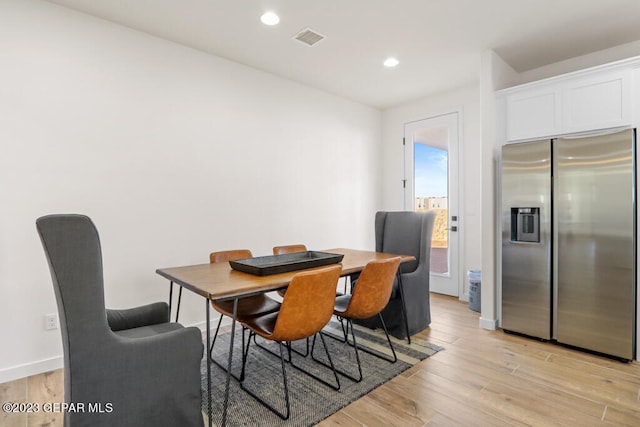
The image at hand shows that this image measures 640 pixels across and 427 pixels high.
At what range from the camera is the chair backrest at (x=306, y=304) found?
1.83 meters

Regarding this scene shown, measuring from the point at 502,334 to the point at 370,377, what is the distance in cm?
160

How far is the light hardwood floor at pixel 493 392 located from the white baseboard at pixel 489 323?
0.35 metres

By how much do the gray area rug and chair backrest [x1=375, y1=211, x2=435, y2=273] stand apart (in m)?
0.78

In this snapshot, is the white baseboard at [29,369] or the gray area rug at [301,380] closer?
the gray area rug at [301,380]

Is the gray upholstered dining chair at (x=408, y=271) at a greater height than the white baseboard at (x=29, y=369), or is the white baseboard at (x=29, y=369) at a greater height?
the gray upholstered dining chair at (x=408, y=271)

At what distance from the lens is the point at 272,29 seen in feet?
9.46

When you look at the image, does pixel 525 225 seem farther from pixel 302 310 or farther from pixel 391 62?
pixel 302 310

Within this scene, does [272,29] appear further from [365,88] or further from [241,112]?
[365,88]

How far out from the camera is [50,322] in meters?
2.47

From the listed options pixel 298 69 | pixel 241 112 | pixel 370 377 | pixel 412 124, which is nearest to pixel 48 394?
pixel 370 377

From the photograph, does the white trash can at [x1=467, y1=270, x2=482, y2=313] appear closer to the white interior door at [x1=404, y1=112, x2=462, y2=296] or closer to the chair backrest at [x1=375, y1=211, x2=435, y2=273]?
the white interior door at [x1=404, y1=112, x2=462, y2=296]

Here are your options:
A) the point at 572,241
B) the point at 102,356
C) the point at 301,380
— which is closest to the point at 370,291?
the point at 301,380

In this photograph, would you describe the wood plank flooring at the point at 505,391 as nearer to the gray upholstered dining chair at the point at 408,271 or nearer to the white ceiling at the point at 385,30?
the gray upholstered dining chair at the point at 408,271

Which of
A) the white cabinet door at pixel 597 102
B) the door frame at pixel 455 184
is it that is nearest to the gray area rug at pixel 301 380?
the door frame at pixel 455 184
